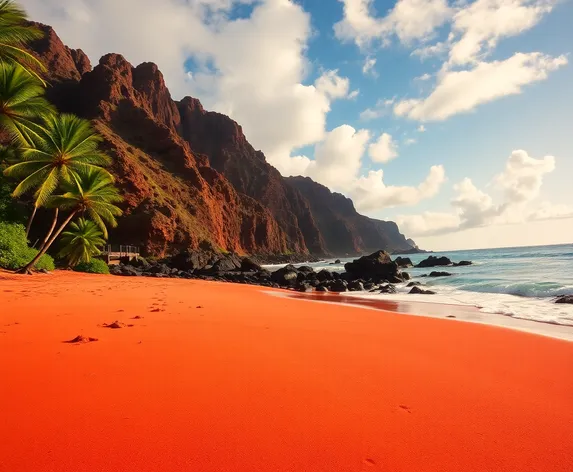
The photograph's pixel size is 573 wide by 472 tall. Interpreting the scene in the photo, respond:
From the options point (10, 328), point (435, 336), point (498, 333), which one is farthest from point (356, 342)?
point (10, 328)

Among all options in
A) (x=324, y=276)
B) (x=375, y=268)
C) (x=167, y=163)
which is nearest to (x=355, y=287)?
(x=324, y=276)

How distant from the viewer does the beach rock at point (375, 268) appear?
30.6 meters

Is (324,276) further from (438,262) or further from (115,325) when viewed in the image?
(438,262)

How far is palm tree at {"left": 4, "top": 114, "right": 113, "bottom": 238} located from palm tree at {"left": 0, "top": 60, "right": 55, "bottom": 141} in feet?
2.14

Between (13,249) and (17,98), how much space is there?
7263 mm

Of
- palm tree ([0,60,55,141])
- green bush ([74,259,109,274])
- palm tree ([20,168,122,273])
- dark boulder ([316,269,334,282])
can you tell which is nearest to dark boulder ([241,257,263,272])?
dark boulder ([316,269,334,282])

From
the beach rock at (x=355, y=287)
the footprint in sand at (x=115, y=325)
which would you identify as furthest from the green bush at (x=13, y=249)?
the beach rock at (x=355, y=287)

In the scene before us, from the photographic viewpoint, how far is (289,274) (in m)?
27.5

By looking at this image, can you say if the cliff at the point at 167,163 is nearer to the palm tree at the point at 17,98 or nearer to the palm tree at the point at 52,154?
the palm tree at the point at 52,154

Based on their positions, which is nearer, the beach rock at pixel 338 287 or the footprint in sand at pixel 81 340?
the footprint in sand at pixel 81 340

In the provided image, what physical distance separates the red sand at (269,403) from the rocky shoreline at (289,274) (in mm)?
16919

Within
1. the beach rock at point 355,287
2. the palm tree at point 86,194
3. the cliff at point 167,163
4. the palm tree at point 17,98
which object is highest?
the cliff at point 167,163

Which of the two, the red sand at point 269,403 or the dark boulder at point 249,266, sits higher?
the dark boulder at point 249,266

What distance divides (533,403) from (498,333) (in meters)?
3.61
